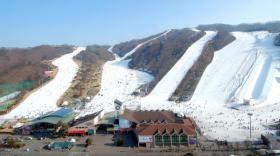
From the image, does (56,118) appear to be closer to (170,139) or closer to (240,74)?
(170,139)

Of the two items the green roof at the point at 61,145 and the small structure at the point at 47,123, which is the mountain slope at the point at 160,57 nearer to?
the small structure at the point at 47,123

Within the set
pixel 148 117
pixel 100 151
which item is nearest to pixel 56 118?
pixel 148 117

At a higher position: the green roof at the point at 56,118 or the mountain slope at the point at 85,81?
the mountain slope at the point at 85,81

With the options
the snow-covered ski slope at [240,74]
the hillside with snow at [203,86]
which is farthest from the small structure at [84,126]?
the snow-covered ski slope at [240,74]

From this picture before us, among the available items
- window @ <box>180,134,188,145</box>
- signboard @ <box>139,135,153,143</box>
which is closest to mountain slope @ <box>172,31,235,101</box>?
window @ <box>180,134,188,145</box>

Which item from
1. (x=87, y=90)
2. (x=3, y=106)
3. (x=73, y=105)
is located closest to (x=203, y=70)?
(x=87, y=90)

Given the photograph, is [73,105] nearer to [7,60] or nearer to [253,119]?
[253,119]

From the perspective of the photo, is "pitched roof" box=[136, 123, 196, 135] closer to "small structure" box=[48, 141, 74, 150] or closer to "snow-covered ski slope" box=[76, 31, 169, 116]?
"small structure" box=[48, 141, 74, 150]
